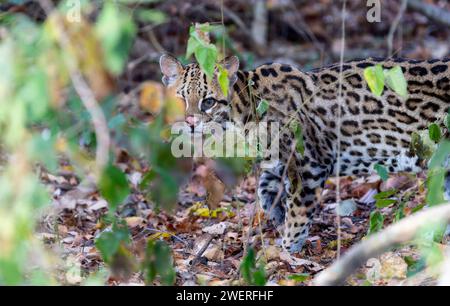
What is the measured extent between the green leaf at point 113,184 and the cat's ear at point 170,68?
3.09m

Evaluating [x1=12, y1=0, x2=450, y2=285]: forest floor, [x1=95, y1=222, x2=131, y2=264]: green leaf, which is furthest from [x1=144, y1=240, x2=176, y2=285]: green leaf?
[x1=12, y1=0, x2=450, y2=285]: forest floor

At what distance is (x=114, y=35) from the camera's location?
3492mm

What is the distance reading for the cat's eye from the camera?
690 centimetres

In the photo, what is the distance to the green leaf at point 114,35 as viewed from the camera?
3.48 meters

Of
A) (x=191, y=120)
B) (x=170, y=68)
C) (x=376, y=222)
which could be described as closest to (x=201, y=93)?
(x=191, y=120)

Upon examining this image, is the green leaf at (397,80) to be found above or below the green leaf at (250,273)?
above

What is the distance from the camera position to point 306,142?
7.39 meters

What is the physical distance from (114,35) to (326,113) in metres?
4.37

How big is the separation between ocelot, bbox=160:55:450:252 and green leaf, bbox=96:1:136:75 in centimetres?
330

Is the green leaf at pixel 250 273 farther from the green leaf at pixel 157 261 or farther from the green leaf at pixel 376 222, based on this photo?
the green leaf at pixel 376 222

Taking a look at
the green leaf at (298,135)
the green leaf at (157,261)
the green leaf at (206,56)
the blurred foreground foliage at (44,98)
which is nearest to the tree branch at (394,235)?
the blurred foreground foliage at (44,98)

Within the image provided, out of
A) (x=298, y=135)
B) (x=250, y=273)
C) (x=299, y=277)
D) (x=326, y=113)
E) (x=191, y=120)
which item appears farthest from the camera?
(x=326, y=113)

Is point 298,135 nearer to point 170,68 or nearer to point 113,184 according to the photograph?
point 170,68

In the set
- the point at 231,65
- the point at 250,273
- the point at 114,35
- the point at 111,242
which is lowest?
the point at 250,273
